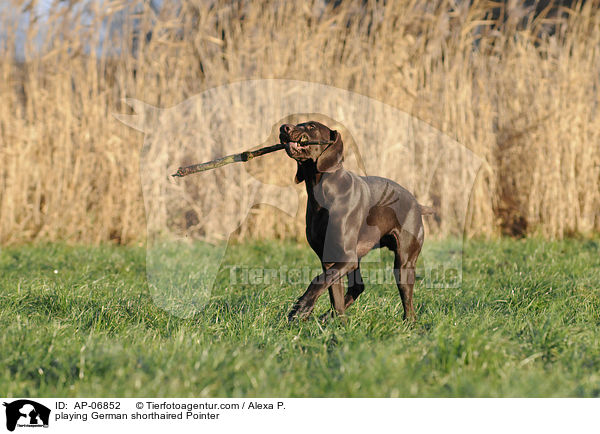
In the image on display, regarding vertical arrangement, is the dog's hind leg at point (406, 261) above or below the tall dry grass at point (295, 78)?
below

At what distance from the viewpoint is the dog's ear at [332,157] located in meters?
2.68

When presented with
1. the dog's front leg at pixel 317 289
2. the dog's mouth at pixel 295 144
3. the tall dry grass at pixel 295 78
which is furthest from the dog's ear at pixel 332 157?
the tall dry grass at pixel 295 78

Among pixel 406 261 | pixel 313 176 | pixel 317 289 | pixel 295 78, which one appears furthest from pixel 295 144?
pixel 295 78

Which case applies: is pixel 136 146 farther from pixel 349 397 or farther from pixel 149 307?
pixel 349 397

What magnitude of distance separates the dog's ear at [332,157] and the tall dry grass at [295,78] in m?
3.02

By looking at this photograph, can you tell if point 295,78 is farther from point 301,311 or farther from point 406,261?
point 301,311

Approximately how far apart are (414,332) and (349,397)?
86cm

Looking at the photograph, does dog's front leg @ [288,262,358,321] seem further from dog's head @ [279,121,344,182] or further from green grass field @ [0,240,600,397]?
dog's head @ [279,121,344,182]

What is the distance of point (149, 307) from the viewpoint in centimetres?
332

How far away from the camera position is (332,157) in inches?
106

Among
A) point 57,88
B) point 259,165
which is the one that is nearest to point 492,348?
point 259,165
